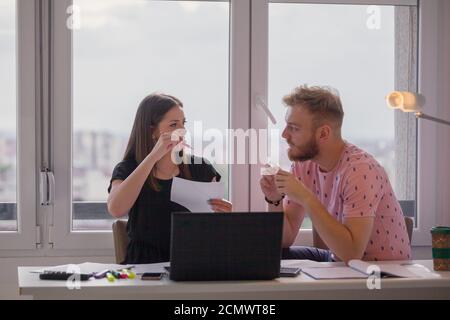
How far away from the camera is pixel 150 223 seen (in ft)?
9.04

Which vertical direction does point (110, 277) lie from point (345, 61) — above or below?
below

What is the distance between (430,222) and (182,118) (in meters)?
1.38

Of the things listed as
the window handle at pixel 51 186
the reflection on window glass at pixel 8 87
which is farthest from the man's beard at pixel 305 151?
the reflection on window glass at pixel 8 87

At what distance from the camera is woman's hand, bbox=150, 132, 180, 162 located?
2676 mm

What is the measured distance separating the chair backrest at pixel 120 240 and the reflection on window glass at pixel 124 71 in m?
0.52

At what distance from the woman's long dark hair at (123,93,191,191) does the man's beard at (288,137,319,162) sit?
1.56ft

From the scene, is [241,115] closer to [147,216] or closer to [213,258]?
[147,216]

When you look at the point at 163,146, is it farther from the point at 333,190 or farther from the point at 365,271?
the point at 365,271

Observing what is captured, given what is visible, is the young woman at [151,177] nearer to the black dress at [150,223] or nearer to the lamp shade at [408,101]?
the black dress at [150,223]

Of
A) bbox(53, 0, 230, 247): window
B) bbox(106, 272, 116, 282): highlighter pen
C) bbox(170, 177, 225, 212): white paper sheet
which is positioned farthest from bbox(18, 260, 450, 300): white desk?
bbox(53, 0, 230, 247): window

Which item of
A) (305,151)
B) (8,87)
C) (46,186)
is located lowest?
(46,186)

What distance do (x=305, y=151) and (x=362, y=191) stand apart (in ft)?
1.04

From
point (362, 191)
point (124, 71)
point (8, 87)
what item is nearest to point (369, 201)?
point (362, 191)

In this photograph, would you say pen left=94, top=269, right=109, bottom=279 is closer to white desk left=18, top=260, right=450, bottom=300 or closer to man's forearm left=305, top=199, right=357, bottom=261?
white desk left=18, top=260, right=450, bottom=300
